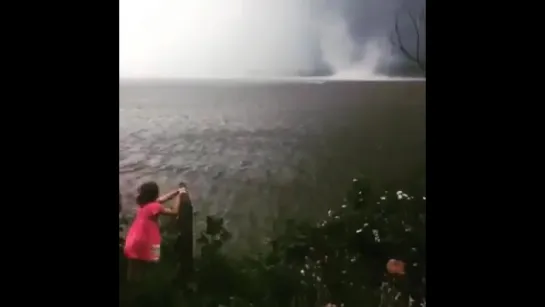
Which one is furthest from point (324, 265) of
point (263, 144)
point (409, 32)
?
point (409, 32)

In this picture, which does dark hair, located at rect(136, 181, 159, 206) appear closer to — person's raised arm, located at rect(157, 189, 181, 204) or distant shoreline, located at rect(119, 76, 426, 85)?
person's raised arm, located at rect(157, 189, 181, 204)

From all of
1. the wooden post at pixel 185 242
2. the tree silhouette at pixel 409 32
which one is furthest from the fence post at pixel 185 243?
the tree silhouette at pixel 409 32

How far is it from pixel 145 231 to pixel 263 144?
0.27m

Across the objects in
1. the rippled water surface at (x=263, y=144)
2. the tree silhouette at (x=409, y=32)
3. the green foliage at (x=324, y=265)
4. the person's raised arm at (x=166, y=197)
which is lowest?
the green foliage at (x=324, y=265)

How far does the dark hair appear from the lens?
110 cm

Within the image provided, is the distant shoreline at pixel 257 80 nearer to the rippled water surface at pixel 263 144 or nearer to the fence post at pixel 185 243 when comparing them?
the rippled water surface at pixel 263 144

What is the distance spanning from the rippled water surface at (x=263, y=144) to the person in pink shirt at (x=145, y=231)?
26 millimetres

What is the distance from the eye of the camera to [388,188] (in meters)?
1.13

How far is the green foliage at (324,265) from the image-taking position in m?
1.09

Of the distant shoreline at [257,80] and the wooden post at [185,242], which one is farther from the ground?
the distant shoreline at [257,80]

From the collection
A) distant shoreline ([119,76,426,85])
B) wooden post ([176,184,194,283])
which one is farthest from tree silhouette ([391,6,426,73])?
wooden post ([176,184,194,283])
